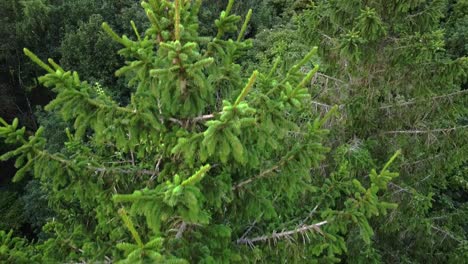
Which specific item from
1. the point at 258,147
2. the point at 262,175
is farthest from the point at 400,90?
the point at 258,147

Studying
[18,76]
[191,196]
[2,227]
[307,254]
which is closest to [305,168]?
[307,254]

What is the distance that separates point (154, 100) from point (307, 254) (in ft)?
7.96

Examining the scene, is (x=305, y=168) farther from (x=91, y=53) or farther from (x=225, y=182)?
(x=91, y=53)

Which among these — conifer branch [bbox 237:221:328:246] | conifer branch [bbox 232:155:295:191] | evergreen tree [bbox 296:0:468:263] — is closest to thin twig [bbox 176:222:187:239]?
conifer branch [bbox 232:155:295:191]

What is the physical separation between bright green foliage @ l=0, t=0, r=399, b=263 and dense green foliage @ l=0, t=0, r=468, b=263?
0.06 ft

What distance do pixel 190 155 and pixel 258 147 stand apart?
73 centimetres

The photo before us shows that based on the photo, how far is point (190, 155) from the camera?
3148mm

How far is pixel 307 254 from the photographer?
4.17m

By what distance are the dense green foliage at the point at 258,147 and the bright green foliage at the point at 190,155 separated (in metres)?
0.02

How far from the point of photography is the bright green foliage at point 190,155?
2.86 meters

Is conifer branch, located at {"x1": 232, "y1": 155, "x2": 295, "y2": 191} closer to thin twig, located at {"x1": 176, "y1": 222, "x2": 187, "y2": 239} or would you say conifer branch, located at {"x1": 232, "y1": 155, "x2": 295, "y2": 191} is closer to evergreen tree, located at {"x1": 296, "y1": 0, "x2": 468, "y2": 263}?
thin twig, located at {"x1": 176, "y1": 222, "x2": 187, "y2": 239}

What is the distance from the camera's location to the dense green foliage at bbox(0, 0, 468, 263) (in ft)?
10.1

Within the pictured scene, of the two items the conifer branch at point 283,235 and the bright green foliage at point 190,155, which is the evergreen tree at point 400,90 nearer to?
the bright green foliage at point 190,155

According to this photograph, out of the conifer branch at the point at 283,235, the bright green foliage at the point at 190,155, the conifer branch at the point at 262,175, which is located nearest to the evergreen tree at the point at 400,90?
the bright green foliage at the point at 190,155
